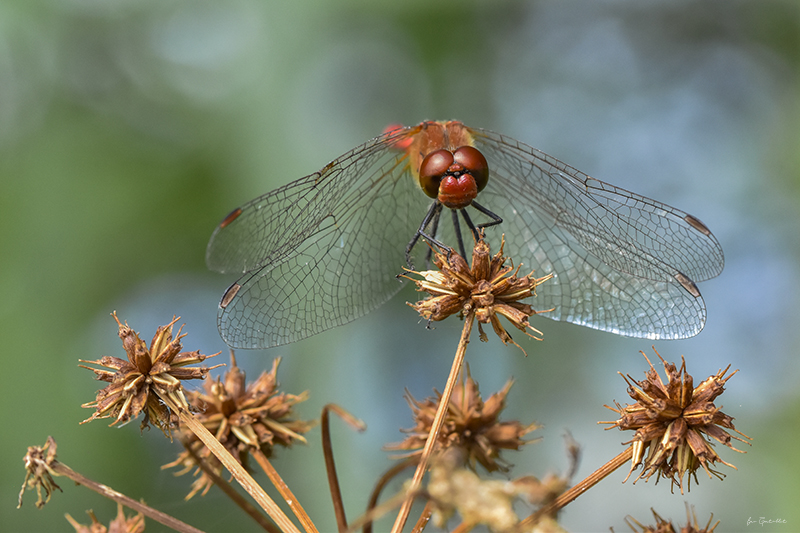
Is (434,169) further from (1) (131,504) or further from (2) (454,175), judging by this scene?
(1) (131,504)

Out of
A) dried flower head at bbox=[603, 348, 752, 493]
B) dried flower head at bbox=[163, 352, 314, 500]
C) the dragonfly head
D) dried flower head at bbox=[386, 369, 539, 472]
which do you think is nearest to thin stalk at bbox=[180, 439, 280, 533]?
dried flower head at bbox=[163, 352, 314, 500]

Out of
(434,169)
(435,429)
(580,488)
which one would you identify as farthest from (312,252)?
(580,488)

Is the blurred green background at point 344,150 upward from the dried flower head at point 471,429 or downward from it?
upward

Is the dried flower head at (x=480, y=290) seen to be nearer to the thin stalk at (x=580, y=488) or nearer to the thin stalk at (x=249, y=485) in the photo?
the thin stalk at (x=580, y=488)

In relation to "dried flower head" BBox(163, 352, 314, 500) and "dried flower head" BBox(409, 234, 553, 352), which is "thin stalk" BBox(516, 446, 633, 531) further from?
"dried flower head" BBox(163, 352, 314, 500)

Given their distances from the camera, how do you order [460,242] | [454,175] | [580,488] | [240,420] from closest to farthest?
[580,488] → [240,420] → [454,175] → [460,242]

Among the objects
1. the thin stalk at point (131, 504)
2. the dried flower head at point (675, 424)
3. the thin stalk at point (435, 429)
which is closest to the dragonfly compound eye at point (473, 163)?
the thin stalk at point (435, 429)

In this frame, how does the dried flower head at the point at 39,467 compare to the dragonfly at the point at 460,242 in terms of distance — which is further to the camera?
the dragonfly at the point at 460,242
